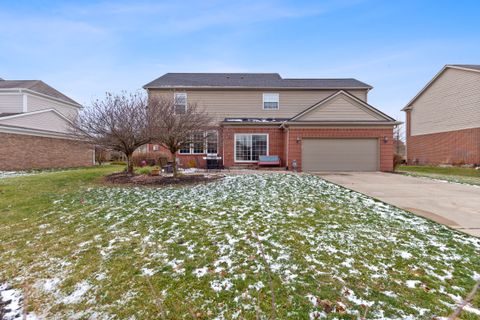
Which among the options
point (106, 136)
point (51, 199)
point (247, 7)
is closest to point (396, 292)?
point (51, 199)

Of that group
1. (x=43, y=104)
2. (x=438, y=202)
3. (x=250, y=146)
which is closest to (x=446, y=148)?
(x=250, y=146)

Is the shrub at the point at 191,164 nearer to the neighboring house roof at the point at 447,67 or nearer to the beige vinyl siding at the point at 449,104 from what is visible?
the beige vinyl siding at the point at 449,104

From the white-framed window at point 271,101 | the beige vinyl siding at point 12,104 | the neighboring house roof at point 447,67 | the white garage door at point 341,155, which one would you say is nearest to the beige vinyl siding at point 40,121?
the beige vinyl siding at point 12,104

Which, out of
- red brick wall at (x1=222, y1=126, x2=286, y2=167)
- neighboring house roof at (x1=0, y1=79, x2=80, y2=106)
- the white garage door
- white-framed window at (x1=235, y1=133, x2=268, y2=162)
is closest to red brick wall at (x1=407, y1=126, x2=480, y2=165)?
the white garage door

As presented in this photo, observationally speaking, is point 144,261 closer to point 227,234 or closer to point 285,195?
point 227,234

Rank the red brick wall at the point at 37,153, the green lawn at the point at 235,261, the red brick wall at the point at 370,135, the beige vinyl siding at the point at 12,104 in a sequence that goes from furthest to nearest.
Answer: the beige vinyl siding at the point at 12,104
the red brick wall at the point at 37,153
the red brick wall at the point at 370,135
the green lawn at the point at 235,261

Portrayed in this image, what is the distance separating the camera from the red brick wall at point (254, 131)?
622 inches

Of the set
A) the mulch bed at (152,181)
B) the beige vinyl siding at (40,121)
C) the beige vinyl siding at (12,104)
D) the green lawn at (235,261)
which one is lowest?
the green lawn at (235,261)

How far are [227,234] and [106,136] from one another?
25.9ft

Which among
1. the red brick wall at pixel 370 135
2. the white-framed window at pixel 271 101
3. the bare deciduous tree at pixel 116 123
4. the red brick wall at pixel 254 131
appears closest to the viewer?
the bare deciduous tree at pixel 116 123

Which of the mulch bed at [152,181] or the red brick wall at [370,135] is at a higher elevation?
the red brick wall at [370,135]

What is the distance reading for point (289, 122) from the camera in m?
14.3

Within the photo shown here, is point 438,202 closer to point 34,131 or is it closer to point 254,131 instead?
point 254,131

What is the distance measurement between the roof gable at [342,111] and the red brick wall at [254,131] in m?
2.03
